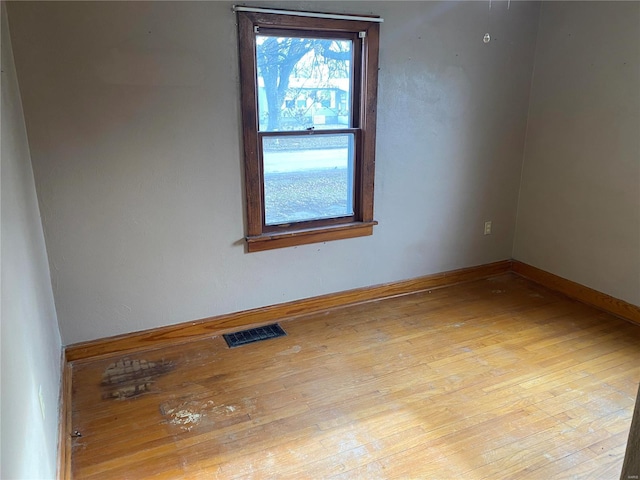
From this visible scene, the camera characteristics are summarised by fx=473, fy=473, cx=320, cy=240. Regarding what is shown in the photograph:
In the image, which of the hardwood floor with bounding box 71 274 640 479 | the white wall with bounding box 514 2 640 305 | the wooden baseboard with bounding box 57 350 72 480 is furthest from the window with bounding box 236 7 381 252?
the white wall with bounding box 514 2 640 305

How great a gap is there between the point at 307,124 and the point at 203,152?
2.20ft

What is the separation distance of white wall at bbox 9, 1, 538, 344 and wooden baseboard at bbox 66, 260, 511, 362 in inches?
2.2

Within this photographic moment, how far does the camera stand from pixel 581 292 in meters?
3.47

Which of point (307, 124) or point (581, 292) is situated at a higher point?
point (307, 124)

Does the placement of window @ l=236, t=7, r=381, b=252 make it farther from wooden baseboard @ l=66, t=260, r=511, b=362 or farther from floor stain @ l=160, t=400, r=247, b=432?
floor stain @ l=160, t=400, r=247, b=432

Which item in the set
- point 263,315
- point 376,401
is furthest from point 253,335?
point 376,401

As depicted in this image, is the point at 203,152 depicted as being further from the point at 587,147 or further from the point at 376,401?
the point at 587,147

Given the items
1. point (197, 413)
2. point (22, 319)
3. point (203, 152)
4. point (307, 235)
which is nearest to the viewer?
point (22, 319)

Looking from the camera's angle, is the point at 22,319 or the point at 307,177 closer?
the point at 22,319

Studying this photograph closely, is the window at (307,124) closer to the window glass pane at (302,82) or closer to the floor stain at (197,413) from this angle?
the window glass pane at (302,82)

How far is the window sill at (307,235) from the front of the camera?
301 centimetres

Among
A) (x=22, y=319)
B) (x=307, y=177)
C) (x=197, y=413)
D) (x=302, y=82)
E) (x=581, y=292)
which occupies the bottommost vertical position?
(x=197, y=413)

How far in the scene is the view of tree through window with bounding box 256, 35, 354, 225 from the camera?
2.79 metres

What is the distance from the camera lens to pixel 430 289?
3.72 meters
